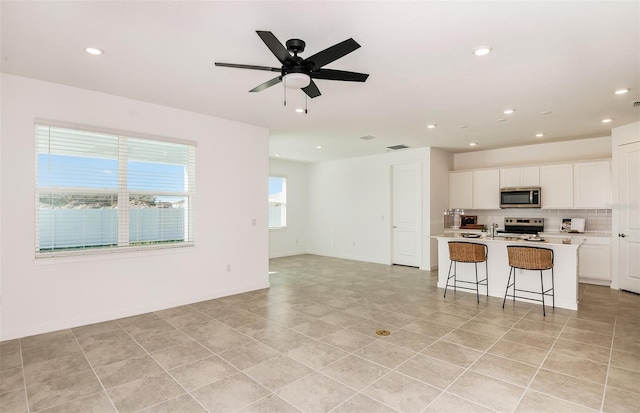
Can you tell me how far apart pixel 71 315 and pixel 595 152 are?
8.93m

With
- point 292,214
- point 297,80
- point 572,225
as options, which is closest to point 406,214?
point 572,225

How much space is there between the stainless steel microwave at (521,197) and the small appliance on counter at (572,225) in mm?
630

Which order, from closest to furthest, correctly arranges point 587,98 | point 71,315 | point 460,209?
point 71,315 → point 587,98 → point 460,209

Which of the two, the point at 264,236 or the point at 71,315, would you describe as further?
A: the point at 264,236

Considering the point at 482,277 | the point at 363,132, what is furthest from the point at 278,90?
the point at 482,277

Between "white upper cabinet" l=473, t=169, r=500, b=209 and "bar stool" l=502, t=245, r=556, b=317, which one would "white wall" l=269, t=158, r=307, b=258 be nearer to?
"white upper cabinet" l=473, t=169, r=500, b=209

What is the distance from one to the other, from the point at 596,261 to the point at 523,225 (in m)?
1.37

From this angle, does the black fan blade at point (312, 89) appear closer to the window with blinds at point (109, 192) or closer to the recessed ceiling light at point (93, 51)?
the recessed ceiling light at point (93, 51)

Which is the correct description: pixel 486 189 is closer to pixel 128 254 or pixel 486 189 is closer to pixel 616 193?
pixel 616 193

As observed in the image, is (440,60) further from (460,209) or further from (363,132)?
(460,209)

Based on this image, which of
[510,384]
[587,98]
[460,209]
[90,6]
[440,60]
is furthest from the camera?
[460,209]

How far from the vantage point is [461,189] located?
779cm

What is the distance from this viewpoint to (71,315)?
3805 mm

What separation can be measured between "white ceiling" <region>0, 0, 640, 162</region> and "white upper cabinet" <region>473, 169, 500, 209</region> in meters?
2.28
